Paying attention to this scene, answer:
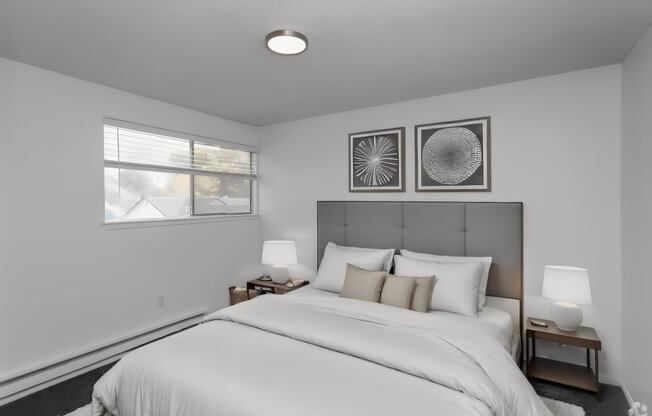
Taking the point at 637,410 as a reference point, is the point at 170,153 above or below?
above

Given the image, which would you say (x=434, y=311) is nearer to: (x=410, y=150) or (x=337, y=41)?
(x=410, y=150)

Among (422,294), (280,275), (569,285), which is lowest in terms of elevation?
(280,275)

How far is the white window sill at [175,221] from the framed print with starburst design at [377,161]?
148 cm

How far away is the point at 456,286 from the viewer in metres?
2.64

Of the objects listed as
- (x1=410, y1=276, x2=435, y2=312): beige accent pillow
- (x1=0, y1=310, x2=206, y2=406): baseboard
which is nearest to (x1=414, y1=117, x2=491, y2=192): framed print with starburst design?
(x1=410, y1=276, x2=435, y2=312): beige accent pillow

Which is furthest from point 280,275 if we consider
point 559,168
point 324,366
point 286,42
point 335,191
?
point 559,168

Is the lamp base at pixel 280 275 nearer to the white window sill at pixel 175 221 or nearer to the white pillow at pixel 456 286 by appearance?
the white window sill at pixel 175 221

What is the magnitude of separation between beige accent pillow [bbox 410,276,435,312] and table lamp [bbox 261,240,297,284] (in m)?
1.59

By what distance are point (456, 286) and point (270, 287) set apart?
2.00 meters

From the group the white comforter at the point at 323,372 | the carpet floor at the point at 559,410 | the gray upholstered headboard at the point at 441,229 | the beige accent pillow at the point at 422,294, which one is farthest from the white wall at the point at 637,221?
the beige accent pillow at the point at 422,294

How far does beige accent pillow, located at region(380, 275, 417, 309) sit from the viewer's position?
260 cm

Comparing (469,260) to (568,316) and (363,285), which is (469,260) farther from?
(363,285)

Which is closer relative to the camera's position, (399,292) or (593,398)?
(593,398)

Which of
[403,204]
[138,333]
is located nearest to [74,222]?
[138,333]
